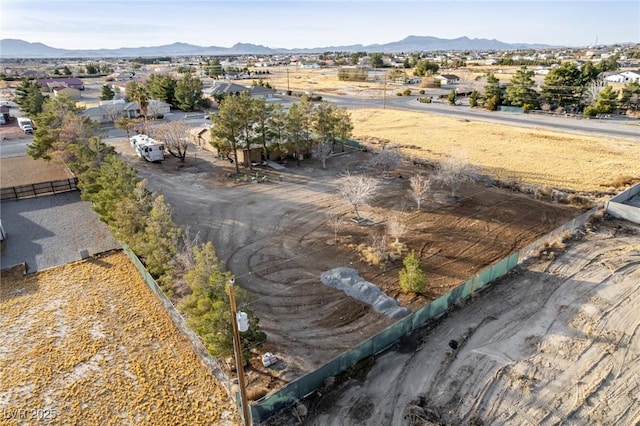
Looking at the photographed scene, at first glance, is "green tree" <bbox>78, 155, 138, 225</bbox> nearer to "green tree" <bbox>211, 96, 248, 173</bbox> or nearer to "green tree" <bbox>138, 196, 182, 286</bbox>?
"green tree" <bbox>138, 196, 182, 286</bbox>

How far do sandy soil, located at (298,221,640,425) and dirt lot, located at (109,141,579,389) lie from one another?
73.5 inches

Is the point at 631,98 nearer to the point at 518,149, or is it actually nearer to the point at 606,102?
the point at 606,102

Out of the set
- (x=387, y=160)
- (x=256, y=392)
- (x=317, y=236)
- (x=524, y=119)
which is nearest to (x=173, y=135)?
(x=387, y=160)

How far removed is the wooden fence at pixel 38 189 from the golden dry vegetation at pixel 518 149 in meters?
28.5

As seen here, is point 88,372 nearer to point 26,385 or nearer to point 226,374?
point 26,385

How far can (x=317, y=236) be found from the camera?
2262 centimetres

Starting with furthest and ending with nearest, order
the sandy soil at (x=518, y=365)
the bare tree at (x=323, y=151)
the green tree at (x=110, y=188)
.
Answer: the bare tree at (x=323, y=151) < the green tree at (x=110, y=188) < the sandy soil at (x=518, y=365)

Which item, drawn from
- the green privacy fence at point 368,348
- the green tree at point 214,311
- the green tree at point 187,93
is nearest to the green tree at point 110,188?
the green tree at point 214,311

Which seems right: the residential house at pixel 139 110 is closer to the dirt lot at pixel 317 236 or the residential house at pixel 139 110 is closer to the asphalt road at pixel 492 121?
the asphalt road at pixel 492 121

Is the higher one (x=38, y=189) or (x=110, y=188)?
(x=110, y=188)

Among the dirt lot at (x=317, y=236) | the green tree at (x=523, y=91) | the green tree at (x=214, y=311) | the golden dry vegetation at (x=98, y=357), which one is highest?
the green tree at (x=523, y=91)

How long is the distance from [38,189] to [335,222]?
21767 mm

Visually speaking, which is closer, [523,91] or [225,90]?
[523,91]

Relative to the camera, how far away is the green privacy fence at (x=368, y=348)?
1173cm
